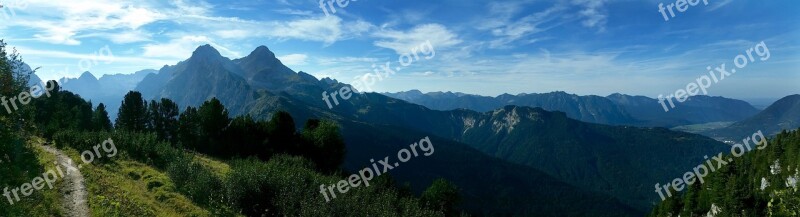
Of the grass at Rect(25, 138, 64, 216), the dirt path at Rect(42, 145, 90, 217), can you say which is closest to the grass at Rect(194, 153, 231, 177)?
the dirt path at Rect(42, 145, 90, 217)

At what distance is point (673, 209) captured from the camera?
144375 mm

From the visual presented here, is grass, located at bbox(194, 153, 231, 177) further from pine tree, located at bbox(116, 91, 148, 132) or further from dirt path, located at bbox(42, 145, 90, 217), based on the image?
pine tree, located at bbox(116, 91, 148, 132)

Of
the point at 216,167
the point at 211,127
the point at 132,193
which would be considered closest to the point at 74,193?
the point at 132,193

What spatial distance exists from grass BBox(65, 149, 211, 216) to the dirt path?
0.34m

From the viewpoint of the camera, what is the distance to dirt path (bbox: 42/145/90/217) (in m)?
21.5

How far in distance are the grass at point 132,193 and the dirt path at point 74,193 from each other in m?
0.34

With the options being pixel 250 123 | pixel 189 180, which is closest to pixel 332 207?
pixel 189 180

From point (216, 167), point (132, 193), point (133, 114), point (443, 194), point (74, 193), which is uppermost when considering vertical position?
point (133, 114)

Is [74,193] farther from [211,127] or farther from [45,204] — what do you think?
[211,127]

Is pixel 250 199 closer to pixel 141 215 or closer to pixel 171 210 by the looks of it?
pixel 171 210

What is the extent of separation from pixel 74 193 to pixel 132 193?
9.58ft

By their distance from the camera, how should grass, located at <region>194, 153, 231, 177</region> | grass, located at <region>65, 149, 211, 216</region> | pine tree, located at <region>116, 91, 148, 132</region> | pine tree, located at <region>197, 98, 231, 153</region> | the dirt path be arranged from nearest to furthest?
the dirt path, grass, located at <region>65, 149, 211, 216</region>, grass, located at <region>194, 153, 231, 177</region>, pine tree, located at <region>197, 98, 231, 153</region>, pine tree, located at <region>116, 91, 148, 132</region>

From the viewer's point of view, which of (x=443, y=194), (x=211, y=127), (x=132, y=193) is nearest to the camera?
(x=132, y=193)

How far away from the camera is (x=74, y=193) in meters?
24.7
